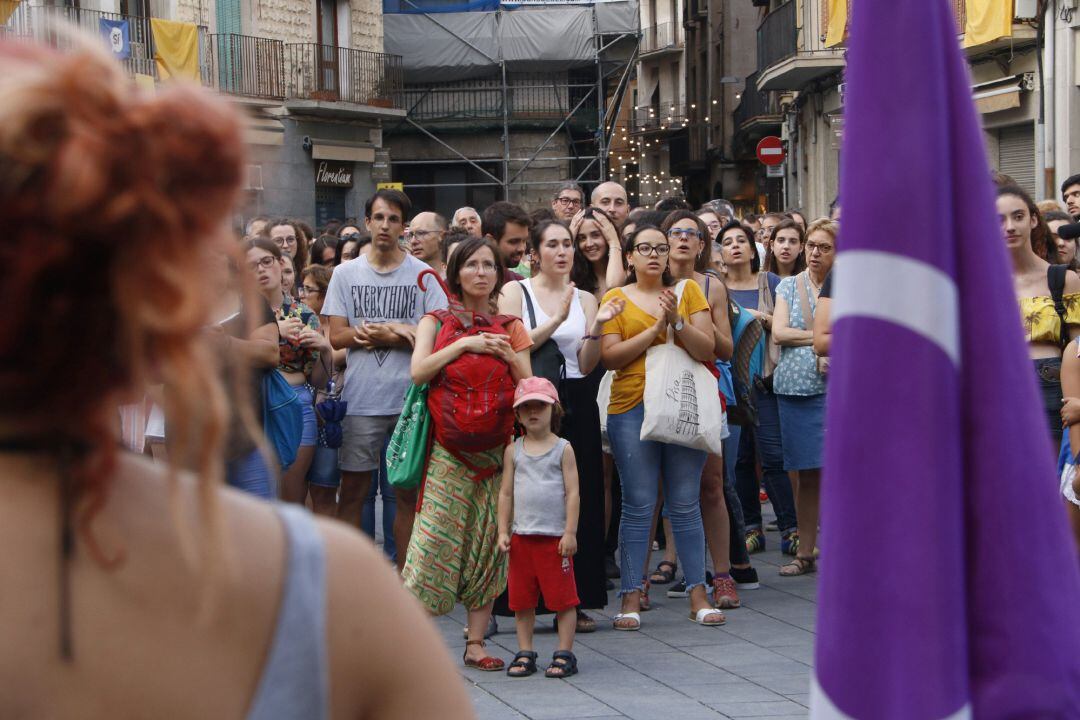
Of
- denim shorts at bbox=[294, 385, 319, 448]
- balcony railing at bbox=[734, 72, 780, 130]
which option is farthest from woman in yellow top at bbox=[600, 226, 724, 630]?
balcony railing at bbox=[734, 72, 780, 130]

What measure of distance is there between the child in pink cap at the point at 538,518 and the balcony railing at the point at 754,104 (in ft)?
117

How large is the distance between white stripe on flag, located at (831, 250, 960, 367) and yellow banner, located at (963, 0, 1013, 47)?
66.9 ft

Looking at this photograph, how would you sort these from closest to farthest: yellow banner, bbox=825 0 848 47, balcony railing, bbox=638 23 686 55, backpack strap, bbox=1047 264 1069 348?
backpack strap, bbox=1047 264 1069 348
yellow banner, bbox=825 0 848 47
balcony railing, bbox=638 23 686 55

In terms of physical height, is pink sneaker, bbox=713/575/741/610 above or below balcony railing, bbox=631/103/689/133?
below

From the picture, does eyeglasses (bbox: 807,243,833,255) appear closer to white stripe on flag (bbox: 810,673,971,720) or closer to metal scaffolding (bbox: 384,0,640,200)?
white stripe on flag (bbox: 810,673,971,720)

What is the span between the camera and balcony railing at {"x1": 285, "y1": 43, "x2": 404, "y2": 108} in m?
35.7

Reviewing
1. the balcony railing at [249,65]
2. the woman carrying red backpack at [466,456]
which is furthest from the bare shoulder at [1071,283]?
the balcony railing at [249,65]

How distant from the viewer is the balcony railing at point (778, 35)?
32.2m

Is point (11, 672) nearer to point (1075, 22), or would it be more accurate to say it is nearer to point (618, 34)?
point (1075, 22)

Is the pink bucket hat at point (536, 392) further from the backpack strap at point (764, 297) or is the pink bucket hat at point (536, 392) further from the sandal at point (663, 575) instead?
the backpack strap at point (764, 297)

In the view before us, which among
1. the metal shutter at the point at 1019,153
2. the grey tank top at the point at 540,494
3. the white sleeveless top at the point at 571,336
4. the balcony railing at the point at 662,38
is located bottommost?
the grey tank top at the point at 540,494

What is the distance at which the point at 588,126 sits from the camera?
41406 mm

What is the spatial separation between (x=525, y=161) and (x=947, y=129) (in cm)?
3918

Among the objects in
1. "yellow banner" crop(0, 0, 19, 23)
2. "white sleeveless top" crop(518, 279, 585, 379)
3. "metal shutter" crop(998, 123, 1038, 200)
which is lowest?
"white sleeveless top" crop(518, 279, 585, 379)
